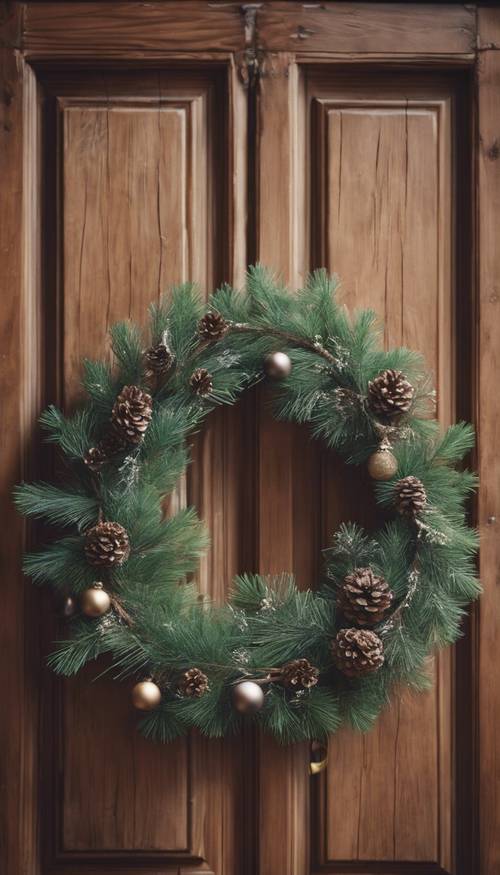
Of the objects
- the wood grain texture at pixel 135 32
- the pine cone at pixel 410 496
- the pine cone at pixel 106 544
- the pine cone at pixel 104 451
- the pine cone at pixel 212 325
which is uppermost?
the wood grain texture at pixel 135 32

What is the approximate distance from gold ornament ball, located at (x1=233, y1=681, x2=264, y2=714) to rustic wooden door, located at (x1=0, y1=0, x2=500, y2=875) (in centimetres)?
18

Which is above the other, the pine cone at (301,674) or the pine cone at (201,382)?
the pine cone at (201,382)

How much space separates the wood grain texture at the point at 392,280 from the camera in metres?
1.19

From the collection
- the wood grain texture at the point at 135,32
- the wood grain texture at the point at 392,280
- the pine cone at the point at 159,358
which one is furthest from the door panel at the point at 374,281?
the pine cone at the point at 159,358

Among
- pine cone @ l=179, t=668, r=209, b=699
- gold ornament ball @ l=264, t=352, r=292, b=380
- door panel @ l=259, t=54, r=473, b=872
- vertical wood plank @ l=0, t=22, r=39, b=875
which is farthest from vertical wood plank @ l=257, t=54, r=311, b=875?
vertical wood plank @ l=0, t=22, r=39, b=875

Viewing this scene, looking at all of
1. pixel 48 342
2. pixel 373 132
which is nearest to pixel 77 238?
pixel 48 342

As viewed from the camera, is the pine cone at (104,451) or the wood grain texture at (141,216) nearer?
the pine cone at (104,451)

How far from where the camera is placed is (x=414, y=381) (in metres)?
1.15

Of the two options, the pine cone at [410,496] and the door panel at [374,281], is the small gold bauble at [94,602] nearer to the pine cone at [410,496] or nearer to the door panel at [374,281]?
the door panel at [374,281]

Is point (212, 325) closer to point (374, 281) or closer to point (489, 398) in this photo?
point (374, 281)

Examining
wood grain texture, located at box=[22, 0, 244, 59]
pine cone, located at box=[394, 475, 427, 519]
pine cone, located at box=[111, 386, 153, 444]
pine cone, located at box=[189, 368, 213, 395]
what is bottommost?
pine cone, located at box=[394, 475, 427, 519]

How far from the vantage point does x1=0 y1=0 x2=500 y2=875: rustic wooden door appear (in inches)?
46.6

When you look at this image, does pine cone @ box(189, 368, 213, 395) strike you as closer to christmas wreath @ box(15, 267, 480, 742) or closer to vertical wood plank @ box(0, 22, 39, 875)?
christmas wreath @ box(15, 267, 480, 742)

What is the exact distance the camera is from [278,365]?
43.3 inches
